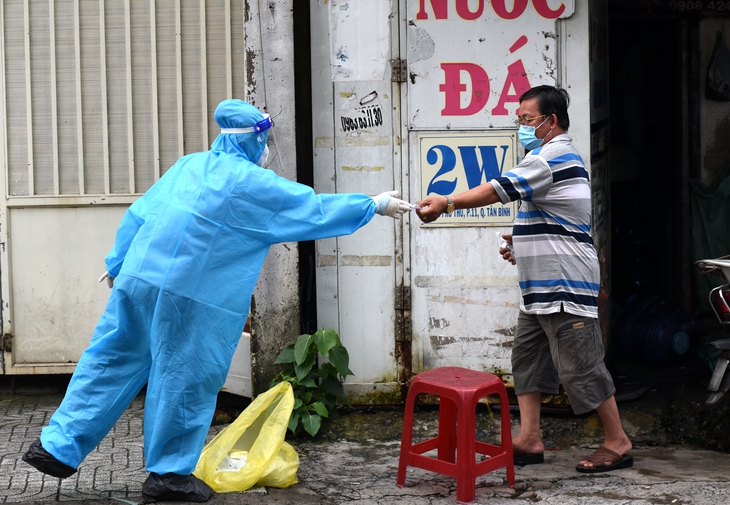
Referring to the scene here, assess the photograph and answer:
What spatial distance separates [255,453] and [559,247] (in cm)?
164

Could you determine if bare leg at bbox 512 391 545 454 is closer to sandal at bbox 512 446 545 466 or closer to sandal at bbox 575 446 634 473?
sandal at bbox 512 446 545 466

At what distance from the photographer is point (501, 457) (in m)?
4.23

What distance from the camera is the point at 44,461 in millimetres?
3957

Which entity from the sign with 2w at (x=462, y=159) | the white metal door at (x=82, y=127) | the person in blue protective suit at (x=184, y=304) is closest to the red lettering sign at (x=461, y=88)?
the sign with 2w at (x=462, y=159)

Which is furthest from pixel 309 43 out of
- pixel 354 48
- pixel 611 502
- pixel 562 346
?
pixel 611 502

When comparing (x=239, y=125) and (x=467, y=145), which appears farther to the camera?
(x=467, y=145)

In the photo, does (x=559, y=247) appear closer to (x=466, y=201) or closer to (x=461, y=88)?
(x=466, y=201)

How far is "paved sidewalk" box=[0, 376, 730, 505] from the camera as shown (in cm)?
413

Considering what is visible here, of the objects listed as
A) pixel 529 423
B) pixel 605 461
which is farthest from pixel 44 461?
pixel 605 461

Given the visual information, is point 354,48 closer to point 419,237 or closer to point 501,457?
point 419,237

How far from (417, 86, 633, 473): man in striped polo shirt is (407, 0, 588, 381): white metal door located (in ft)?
2.32

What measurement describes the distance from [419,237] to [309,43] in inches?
50.7

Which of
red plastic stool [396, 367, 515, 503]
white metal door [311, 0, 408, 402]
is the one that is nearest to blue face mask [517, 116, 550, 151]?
white metal door [311, 0, 408, 402]

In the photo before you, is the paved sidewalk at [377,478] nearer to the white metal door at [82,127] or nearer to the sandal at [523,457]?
the sandal at [523,457]
